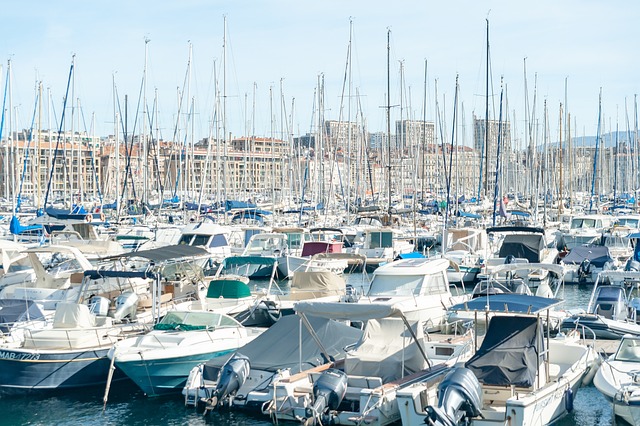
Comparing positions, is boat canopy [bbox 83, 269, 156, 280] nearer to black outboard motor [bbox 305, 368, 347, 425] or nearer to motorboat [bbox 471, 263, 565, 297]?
black outboard motor [bbox 305, 368, 347, 425]

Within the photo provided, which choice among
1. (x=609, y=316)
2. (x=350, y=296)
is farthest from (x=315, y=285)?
(x=609, y=316)

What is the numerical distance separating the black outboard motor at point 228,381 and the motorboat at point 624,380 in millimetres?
7606

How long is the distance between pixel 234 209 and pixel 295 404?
48453mm

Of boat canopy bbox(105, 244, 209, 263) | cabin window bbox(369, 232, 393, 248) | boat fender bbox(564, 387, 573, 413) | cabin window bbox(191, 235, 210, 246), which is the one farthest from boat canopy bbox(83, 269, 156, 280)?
cabin window bbox(369, 232, 393, 248)

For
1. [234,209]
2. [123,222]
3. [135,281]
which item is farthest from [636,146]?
[135,281]

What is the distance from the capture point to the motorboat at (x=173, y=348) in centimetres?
2197

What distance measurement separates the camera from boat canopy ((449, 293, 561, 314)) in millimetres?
20094

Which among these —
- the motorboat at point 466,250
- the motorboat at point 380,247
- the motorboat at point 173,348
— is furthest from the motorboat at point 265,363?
the motorboat at point 380,247

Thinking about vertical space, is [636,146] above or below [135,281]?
above

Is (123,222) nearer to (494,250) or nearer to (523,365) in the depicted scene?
(494,250)

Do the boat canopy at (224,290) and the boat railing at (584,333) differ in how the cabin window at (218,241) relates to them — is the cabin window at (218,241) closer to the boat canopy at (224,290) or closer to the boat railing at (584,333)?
the boat canopy at (224,290)

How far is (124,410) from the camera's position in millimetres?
21688

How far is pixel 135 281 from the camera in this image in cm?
2961

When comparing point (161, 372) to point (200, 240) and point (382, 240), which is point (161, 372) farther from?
point (382, 240)
